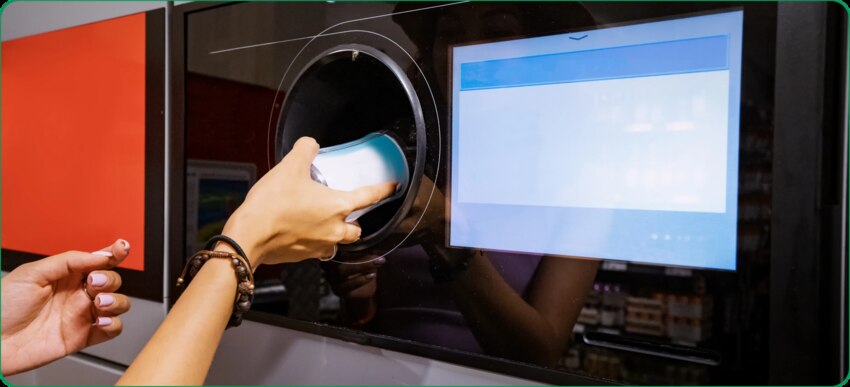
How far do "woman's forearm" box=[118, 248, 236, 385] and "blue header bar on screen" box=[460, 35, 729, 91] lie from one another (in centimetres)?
47

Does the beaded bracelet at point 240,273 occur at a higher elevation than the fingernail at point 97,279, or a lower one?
higher

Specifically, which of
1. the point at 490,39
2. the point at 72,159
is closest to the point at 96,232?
the point at 72,159

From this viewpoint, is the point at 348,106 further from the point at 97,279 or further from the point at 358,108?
the point at 97,279

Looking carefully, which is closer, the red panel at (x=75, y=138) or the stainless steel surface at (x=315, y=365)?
the stainless steel surface at (x=315, y=365)

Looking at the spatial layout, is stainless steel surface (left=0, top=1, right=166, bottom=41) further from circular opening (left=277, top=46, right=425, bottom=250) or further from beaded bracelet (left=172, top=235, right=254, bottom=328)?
beaded bracelet (left=172, top=235, right=254, bottom=328)

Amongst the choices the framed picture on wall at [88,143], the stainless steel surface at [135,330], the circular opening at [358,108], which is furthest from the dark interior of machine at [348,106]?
the stainless steel surface at [135,330]

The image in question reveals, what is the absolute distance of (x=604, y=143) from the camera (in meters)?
0.77

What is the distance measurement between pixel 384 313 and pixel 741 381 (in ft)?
1.77

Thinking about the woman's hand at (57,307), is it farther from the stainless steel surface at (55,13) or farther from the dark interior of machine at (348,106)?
the stainless steel surface at (55,13)

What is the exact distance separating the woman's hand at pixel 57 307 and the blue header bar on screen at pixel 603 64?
27.8 inches

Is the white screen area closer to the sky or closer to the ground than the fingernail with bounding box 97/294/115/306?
closer to the sky

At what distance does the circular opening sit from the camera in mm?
938

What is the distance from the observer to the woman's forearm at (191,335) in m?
0.62

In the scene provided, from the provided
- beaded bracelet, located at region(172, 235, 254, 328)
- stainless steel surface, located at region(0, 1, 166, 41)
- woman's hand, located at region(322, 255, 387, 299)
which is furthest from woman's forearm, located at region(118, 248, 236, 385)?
stainless steel surface, located at region(0, 1, 166, 41)
